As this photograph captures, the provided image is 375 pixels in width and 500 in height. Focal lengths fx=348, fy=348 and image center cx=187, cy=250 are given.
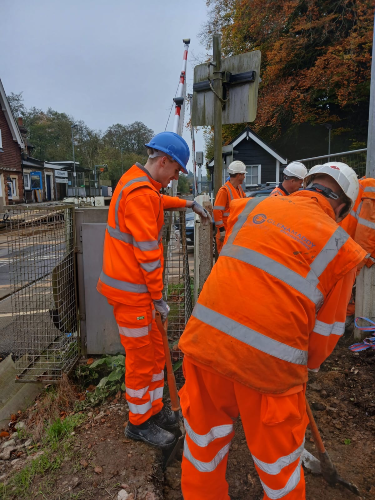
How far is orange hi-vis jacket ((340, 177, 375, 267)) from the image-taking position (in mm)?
3805

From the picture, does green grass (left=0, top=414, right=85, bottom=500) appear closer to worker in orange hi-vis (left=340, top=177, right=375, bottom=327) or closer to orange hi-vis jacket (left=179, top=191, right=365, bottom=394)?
orange hi-vis jacket (left=179, top=191, right=365, bottom=394)

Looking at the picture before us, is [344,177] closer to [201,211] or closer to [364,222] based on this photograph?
[201,211]

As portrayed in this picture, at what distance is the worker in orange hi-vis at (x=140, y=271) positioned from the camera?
2.36m

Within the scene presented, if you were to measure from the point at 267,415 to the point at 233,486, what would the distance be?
1167 mm

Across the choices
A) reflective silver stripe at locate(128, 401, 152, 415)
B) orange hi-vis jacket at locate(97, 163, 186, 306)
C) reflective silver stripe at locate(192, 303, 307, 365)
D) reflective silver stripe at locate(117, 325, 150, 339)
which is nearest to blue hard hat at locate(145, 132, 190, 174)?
orange hi-vis jacket at locate(97, 163, 186, 306)

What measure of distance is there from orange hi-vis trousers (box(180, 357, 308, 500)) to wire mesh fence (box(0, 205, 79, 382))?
73.9 inches

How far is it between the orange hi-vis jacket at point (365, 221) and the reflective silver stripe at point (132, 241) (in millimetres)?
2506

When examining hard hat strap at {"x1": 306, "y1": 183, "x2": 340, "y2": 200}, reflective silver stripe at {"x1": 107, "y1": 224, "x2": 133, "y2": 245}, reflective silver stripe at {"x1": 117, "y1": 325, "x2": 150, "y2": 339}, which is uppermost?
hard hat strap at {"x1": 306, "y1": 183, "x2": 340, "y2": 200}

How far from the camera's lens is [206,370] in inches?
62.7

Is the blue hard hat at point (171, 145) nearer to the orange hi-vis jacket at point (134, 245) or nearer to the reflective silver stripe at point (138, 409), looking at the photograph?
the orange hi-vis jacket at point (134, 245)

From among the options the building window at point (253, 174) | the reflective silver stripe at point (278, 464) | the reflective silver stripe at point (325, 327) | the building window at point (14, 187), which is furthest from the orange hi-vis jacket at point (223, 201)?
the building window at point (14, 187)

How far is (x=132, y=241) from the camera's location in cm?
246

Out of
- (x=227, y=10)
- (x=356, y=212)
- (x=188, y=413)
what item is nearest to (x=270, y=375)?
(x=188, y=413)

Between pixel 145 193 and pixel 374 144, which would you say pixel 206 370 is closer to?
pixel 145 193
